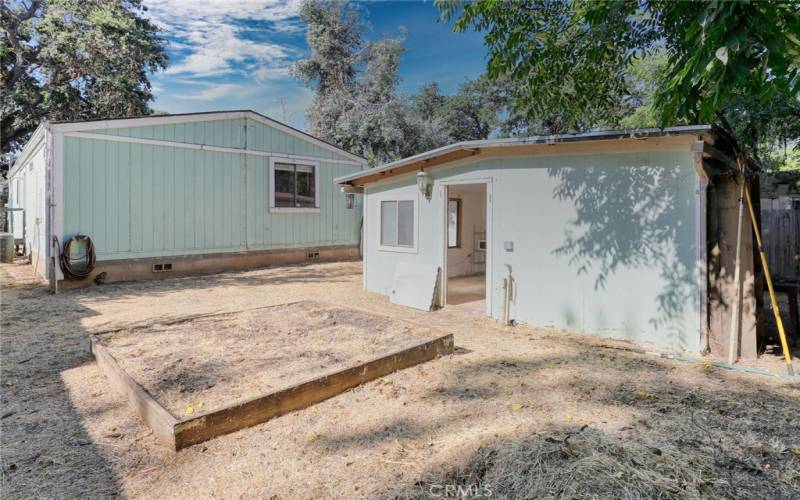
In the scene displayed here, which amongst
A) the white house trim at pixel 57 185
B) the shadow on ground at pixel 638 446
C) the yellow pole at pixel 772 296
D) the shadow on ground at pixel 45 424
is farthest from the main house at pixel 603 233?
the white house trim at pixel 57 185

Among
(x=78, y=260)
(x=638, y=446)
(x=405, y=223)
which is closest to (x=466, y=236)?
(x=405, y=223)

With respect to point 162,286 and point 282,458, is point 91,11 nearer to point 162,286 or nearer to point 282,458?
point 162,286

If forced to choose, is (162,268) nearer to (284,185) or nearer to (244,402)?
(284,185)

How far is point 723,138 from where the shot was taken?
181 inches

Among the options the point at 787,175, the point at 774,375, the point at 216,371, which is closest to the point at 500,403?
the point at 216,371

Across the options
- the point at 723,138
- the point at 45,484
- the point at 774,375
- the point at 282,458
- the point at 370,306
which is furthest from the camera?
the point at 370,306

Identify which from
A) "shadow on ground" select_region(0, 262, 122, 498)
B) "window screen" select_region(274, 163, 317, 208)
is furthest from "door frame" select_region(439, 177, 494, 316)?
"window screen" select_region(274, 163, 317, 208)

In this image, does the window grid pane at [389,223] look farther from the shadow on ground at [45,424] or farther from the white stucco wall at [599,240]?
the shadow on ground at [45,424]

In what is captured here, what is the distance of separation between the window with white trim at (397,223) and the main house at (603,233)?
225 mm

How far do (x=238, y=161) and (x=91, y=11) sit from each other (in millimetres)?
8842

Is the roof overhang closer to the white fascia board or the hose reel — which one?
the hose reel

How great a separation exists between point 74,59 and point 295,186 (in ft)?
31.4

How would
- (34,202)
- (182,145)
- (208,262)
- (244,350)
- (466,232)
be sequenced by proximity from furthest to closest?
(34,202)
(466,232)
(208,262)
(182,145)
(244,350)

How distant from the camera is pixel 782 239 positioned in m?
8.12
